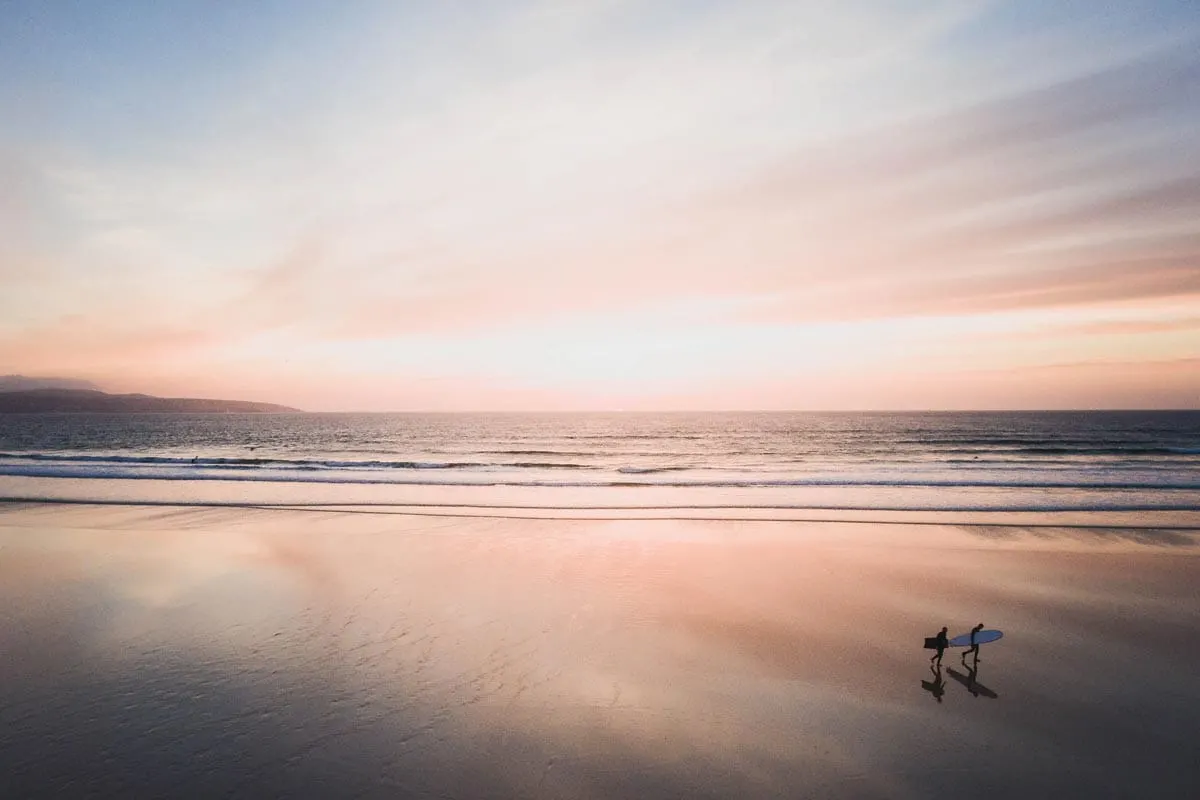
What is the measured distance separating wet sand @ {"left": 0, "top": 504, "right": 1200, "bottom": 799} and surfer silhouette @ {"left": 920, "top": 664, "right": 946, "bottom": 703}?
0.11 feet

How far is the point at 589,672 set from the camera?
30.3 feet

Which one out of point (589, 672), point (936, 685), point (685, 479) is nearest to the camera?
point (936, 685)

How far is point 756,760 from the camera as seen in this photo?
23.0 ft

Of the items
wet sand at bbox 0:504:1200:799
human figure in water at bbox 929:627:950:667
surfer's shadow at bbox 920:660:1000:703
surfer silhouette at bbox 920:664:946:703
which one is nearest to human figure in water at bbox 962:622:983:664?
surfer's shadow at bbox 920:660:1000:703

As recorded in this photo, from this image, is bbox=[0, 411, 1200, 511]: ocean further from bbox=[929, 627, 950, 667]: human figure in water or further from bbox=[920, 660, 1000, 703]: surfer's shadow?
bbox=[929, 627, 950, 667]: human figure in water

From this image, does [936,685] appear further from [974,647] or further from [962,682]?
[974,647]

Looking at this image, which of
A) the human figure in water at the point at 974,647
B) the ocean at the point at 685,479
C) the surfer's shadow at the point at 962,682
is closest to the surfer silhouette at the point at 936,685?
the surfer's shadow at the point at 962,682

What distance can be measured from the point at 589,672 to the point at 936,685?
18.1ft

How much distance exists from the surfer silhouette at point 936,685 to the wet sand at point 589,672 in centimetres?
3

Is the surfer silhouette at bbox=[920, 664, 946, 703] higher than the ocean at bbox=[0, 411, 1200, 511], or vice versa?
the ocean at bbox=[0, 411, 1200, 511]

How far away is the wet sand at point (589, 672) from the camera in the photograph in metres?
6.71

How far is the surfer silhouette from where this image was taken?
28.2ft

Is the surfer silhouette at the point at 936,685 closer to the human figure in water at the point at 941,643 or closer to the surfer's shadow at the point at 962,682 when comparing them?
the surfer's shadow at the point at 962,682

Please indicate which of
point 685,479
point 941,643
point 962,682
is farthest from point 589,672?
point 685,479
